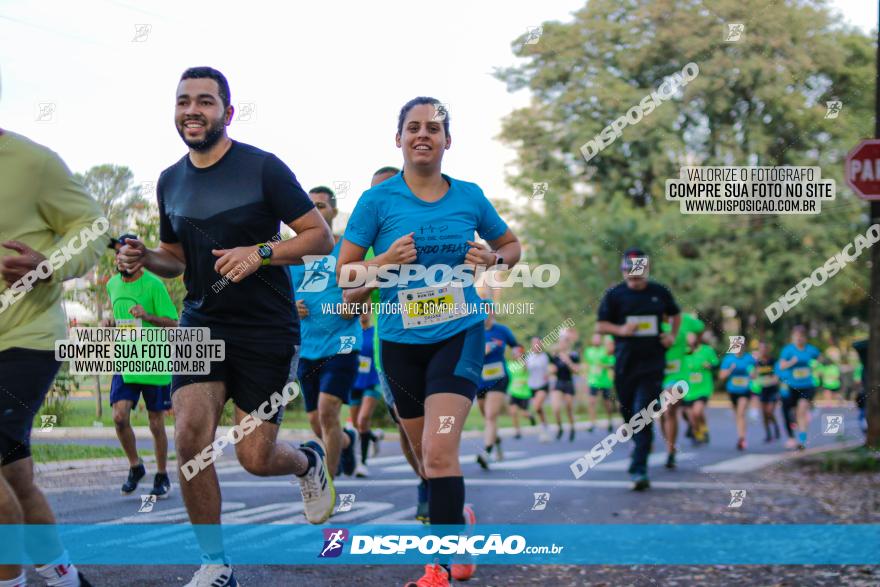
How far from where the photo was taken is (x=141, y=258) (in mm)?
4160

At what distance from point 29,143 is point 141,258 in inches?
25.2

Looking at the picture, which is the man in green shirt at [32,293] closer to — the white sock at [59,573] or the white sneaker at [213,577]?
the white sock at [59,573]

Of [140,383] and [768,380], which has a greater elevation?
[140,383]

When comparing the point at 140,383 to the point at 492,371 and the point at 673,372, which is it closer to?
the point at 492,371

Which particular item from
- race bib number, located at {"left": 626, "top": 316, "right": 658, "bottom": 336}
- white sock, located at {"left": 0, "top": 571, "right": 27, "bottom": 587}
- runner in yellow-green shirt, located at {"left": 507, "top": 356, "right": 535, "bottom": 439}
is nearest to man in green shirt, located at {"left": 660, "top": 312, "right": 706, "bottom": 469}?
race bib number, located at {"left": 626, "top": 316, "right": 658, "bottom": 336}

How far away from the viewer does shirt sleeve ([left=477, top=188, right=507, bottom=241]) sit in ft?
15.6

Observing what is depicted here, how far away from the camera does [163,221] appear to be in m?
4.38

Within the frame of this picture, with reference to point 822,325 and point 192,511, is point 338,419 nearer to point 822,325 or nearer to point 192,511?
point 192,511

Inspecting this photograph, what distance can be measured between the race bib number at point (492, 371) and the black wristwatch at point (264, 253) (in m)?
6.76

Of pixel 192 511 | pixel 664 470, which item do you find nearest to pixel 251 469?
pixel 192 511

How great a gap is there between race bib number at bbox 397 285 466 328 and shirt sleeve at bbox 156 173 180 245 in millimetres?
1050

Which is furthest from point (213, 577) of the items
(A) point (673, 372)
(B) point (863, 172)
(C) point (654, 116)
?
(C) point (654, 116)

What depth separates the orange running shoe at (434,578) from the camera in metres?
4.10

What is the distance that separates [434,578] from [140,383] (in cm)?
353
